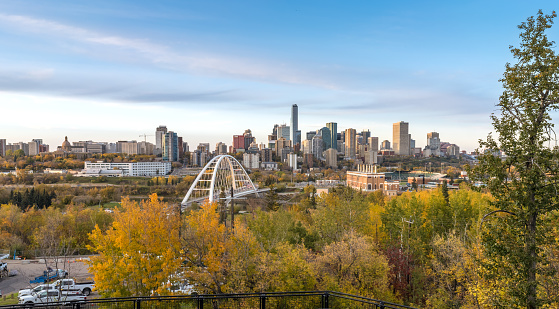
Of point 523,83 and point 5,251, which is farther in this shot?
point 5,251

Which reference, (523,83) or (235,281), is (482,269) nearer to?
(523,83)

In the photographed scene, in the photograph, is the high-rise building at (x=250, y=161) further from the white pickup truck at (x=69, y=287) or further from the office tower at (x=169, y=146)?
the white pickup truck at (x=69, y=287)

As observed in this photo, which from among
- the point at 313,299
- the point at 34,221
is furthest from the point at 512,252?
the point at 34,221

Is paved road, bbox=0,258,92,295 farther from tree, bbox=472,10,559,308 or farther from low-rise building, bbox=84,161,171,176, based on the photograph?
low-rise building, bbox=84,161,171,176

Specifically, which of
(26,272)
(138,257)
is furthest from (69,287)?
(26,272)

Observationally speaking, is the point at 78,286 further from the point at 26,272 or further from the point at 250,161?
the point at 250,161
